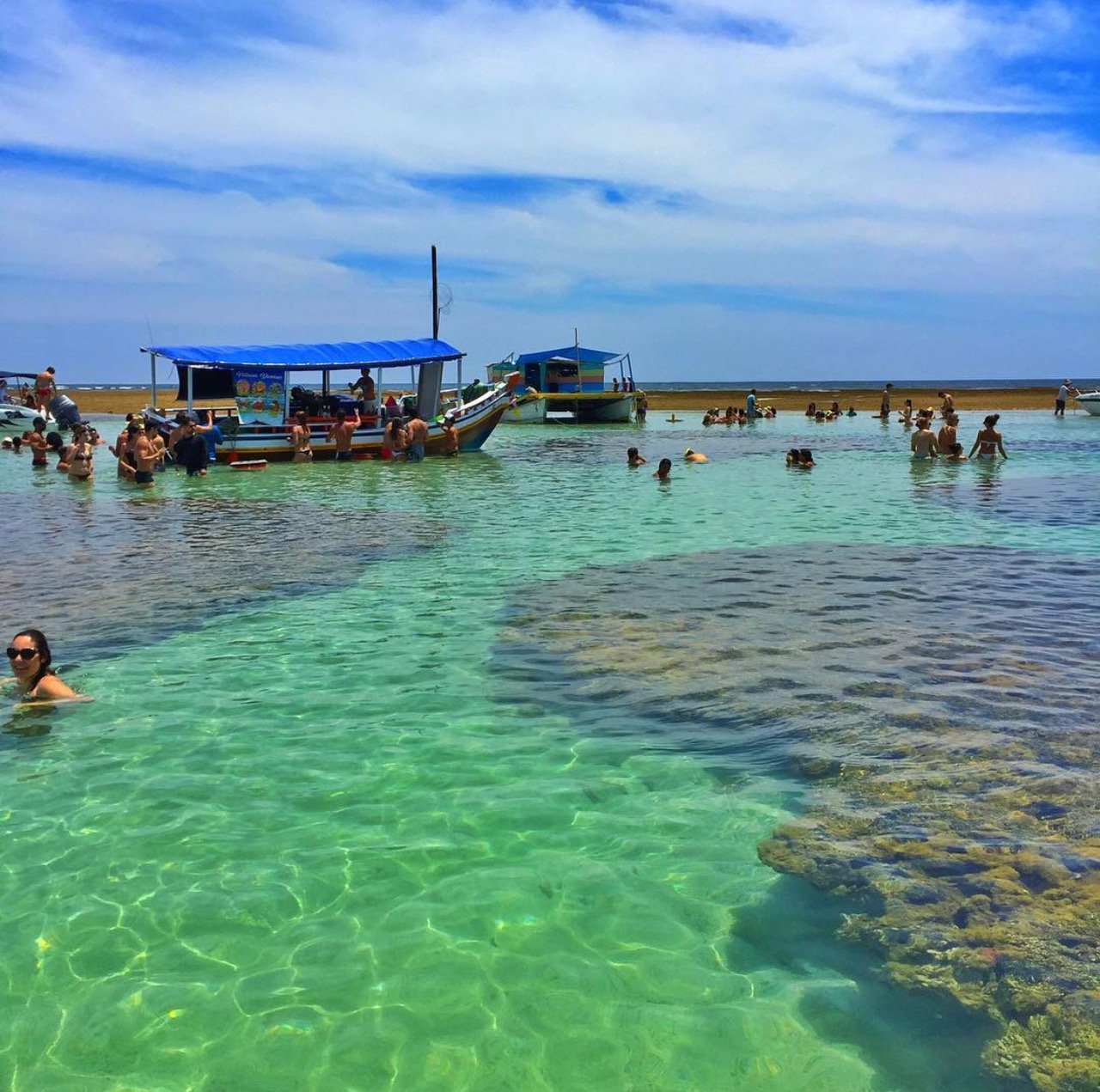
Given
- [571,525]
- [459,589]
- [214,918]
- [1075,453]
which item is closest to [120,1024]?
[214,918]

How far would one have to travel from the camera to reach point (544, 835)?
488cm

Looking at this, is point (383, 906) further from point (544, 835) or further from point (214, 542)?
point (214, 542)

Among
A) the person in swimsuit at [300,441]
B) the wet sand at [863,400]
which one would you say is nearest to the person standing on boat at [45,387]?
the person in swimsuit at [300,441]

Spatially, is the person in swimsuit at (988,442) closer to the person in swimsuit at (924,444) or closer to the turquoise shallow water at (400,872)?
the person in swimsuit at (924,444)

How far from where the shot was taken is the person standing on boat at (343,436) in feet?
90.9

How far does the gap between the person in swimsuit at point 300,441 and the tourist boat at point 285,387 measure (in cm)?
17

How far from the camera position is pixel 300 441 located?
90.1 feet

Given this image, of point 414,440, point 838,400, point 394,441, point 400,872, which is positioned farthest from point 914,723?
point 838,400

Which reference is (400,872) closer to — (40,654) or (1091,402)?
(40,654)

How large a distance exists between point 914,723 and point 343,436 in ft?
76.9

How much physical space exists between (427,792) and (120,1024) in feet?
6.94

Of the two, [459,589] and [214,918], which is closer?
[214,918]

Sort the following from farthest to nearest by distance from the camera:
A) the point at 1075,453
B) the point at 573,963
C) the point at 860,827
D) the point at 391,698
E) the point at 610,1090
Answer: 1. the point at 1075,453
2. the point at 391,698
3. the point at 860,827
4. the point at 573,963
5. the point at 610,1090

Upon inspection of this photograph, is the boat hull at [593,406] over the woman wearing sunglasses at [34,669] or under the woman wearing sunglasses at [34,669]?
over
